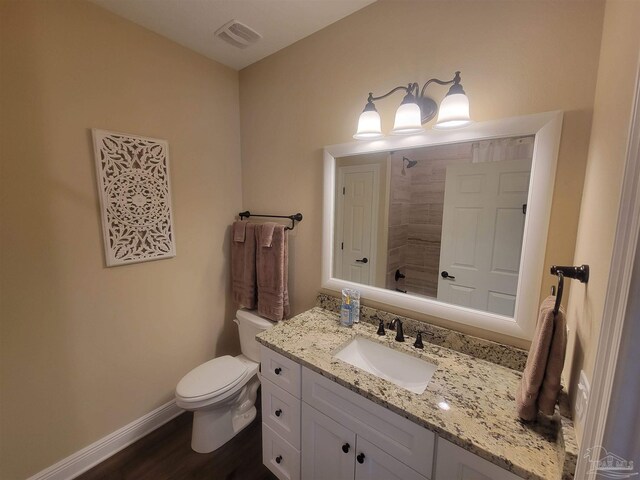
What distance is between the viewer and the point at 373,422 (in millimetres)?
963

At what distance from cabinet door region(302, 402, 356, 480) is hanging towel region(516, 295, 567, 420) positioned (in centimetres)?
63

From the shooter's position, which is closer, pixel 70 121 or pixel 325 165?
pixel 70 121

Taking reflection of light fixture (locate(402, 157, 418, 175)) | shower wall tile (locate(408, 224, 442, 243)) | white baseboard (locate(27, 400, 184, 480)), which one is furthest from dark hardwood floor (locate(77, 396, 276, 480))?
reflection of light fixture (locate(402, 157, 418, 175))

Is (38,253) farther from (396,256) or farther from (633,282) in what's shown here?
(633,282)

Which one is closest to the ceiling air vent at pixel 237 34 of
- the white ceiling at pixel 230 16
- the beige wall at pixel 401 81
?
the white ceiling at pixel 230 16

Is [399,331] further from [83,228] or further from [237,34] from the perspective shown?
→ [237,34]

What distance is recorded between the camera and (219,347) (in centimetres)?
214

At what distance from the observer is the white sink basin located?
3.83 ft

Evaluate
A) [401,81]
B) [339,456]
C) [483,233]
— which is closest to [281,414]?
[339,456]

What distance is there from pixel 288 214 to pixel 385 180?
0.71m

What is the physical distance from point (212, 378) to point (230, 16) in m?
2.04

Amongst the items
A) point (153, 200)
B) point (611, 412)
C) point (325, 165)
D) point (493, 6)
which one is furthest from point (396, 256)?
point (153, 200)

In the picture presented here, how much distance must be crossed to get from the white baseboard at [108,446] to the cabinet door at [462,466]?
1803mm

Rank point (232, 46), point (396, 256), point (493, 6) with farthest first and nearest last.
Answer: point (232, 46) → point (396, 256) → point (493, 6)
